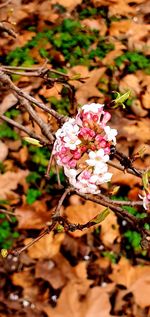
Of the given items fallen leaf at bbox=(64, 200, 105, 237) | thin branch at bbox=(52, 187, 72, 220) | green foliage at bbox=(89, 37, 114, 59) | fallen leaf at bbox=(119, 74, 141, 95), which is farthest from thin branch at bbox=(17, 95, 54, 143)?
green foliage at bbox=(89, 37, 114, 59)

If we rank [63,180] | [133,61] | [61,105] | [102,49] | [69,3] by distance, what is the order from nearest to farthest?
1. [63,180]
2. [61,105]
3. [133,61]
4. [102,49]
5. [69,3]

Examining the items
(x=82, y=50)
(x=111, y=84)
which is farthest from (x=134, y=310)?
(x=82, y=50)

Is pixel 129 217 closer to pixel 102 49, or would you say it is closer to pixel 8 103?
pixel 8 103

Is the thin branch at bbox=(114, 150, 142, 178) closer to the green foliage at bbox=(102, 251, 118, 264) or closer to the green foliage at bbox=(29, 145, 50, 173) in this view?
the green foliage at bbox=(102, 251, 118, 264)

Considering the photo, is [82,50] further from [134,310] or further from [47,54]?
[134,310]

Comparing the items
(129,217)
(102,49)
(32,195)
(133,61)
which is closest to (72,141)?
(129,217)

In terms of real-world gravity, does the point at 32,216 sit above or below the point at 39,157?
below
